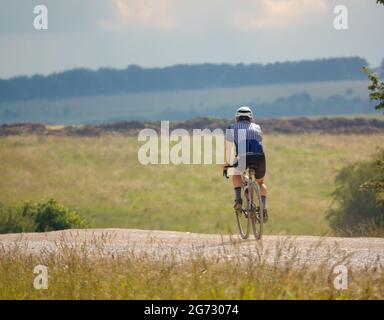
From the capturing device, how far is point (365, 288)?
11805mm

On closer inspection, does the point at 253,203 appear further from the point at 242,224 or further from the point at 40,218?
the point at 40,218

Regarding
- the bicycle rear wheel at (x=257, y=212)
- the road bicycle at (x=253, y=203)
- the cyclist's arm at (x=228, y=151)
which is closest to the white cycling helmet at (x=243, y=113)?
the cyclist's arm at (x=228, y=151)

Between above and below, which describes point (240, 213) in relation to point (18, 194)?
below

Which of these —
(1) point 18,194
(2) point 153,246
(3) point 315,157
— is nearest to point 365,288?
(2) point 153,246

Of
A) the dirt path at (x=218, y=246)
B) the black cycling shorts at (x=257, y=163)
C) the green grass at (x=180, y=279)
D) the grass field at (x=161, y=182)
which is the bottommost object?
the green grass at (x=180, y=279)

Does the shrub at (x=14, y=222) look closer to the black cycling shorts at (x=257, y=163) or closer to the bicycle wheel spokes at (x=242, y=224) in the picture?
the bicycle wheel spokes at (x=242, y=224)

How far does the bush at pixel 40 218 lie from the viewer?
119 feet

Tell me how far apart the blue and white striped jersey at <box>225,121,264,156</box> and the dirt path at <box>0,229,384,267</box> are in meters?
1.60

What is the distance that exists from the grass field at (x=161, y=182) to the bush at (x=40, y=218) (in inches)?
394

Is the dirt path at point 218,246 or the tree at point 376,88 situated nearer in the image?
the dirt path at point 218,246

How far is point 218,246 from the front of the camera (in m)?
16.3

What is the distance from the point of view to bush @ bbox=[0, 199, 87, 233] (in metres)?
36.3
